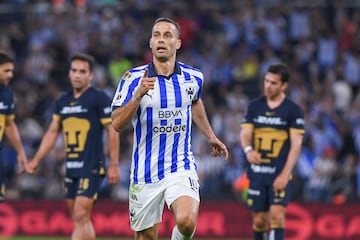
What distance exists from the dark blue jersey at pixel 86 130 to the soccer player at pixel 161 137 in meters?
2.67

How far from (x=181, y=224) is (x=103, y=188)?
36.1ft

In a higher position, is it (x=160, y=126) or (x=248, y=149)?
(x=160, y=126)

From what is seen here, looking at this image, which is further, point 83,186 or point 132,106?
point 83,186

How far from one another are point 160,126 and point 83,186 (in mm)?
2968

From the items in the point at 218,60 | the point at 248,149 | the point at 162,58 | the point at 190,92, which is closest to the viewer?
the point at 162,58

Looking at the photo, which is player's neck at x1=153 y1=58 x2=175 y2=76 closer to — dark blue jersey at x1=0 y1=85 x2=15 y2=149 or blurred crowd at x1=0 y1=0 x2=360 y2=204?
dark blue jersey at x1=0 y1=85 x2=15 y2=149

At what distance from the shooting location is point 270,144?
12.9m

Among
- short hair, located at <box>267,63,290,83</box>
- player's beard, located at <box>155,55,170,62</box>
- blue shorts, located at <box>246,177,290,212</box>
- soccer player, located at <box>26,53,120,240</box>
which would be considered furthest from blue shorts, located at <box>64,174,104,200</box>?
player's beard, located at <box>155,55,170,62</box>

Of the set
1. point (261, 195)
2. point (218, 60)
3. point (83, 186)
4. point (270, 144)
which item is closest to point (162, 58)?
point (83, 186)

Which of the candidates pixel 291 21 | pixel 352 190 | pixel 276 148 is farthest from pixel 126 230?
pixel 291 21

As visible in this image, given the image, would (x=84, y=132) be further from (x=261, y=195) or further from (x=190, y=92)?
(x=190, y=92)

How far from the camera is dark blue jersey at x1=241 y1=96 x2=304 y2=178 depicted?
12836 millimetres

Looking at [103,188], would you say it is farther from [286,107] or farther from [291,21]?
[286,107]

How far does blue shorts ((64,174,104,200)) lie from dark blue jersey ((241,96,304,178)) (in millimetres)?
1999
